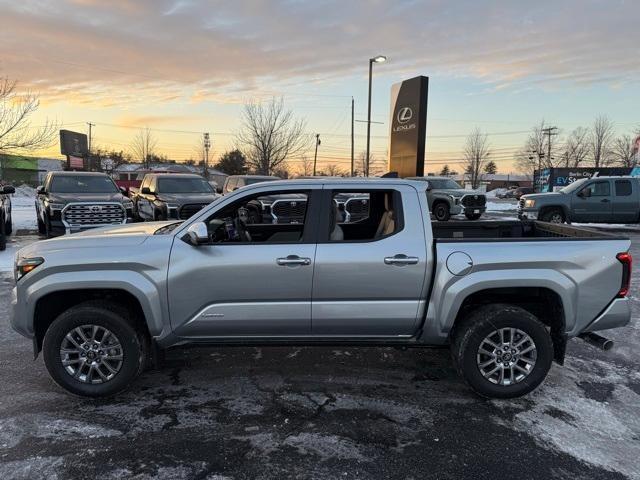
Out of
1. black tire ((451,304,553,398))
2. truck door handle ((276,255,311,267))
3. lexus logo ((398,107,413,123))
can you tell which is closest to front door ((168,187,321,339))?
truck door handle ((276,255,311,267))

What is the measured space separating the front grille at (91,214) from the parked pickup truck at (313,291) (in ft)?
26.5

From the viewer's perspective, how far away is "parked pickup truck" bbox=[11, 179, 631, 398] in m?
3.75

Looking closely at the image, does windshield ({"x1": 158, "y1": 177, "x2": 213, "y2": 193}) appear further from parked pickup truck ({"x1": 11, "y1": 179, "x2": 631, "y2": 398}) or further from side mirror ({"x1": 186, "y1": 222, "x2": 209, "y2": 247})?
side mirror ({"x1": 186, "y1": 222, "x2": 209, "y2": 247})

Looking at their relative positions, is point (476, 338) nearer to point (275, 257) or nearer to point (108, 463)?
point (275, 257)

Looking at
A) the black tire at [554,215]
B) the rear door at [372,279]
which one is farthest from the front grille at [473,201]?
the rear door at [372,279]

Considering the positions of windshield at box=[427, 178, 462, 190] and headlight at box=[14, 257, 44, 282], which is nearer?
headlight at box=[14, 257, 44, 282]

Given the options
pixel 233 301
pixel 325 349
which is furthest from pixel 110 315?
pixel 325 349

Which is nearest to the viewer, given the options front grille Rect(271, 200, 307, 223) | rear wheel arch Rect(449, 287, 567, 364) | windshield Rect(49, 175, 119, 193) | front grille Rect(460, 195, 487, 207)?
rear wheel arch Rect(449, 287, 567, 364)

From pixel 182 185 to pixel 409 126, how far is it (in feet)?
48.8

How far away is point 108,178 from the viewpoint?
13312 millimetres

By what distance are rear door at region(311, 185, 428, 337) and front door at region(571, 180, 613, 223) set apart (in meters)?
15.3

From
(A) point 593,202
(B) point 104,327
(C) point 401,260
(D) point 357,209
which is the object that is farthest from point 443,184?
(B) point 104,327

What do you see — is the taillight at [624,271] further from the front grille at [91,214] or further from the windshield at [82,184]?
the windshield at [82,184]

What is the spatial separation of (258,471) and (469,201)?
1750 centimetres
